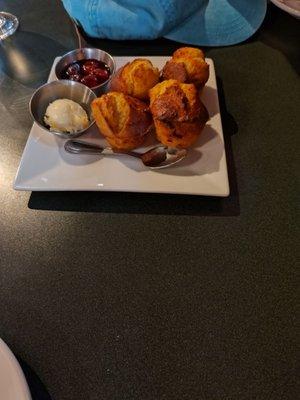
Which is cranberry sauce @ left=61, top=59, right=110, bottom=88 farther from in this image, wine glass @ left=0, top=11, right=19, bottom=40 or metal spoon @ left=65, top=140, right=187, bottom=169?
wine glass @ left=0, top=11, right=19, bottom=40

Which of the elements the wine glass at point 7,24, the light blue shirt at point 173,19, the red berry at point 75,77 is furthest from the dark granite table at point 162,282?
the wine glass at point 7,24

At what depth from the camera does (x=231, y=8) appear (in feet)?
3.36

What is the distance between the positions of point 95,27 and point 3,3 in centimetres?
42

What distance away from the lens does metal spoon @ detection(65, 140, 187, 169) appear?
740mm

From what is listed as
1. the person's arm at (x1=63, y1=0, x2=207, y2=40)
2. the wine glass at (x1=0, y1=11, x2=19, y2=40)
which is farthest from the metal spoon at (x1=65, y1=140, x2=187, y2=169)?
the wine glass at (x1=0, y1=11, x2=19, y2=40)

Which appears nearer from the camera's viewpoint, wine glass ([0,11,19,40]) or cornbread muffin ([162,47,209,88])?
cornbread muffin ([162,47,209,88])

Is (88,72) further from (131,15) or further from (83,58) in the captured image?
(131,15)

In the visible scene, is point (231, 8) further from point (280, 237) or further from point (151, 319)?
point (151, 319)

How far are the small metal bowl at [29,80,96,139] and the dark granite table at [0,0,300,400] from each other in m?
0.09

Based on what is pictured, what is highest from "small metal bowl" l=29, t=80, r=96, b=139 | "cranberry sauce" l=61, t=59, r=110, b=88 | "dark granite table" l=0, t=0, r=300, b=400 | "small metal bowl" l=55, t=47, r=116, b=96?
"small metal bowl" l=55, t=47, r=116, b=96

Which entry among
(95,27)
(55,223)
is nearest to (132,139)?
(55,223)

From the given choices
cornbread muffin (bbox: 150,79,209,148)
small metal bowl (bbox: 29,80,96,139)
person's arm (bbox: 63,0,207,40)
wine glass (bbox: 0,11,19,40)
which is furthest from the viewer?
wine glass (bbox: 0,11,19,40)

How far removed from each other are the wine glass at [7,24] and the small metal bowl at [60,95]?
0.41m

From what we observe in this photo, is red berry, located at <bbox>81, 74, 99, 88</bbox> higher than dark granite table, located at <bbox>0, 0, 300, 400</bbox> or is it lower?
higher
